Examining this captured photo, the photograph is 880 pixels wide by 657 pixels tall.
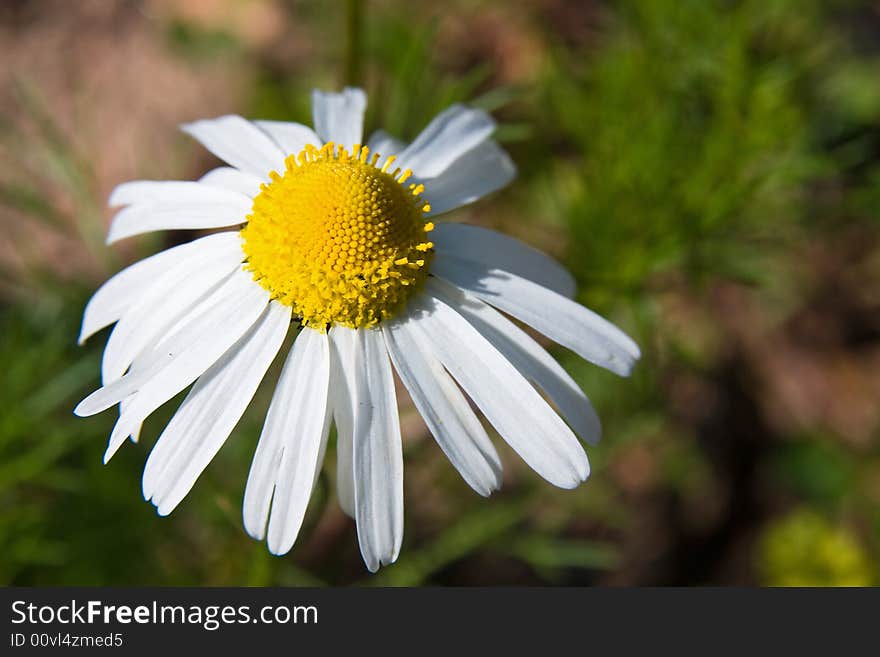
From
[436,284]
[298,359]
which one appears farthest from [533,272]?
[298,359]

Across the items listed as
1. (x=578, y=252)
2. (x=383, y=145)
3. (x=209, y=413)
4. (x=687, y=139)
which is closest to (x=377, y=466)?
(x=209, y=413)

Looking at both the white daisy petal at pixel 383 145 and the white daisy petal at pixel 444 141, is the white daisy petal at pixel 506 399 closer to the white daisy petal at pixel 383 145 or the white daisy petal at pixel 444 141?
the white daisy petal at pixel 444 141

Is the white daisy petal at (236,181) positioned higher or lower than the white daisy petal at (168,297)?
higher

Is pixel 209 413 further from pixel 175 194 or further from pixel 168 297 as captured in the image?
pixel 175 194

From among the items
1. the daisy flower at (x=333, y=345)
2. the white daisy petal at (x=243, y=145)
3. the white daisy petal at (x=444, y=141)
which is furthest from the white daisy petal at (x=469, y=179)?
the white daisy petal at (x=243, y=145)

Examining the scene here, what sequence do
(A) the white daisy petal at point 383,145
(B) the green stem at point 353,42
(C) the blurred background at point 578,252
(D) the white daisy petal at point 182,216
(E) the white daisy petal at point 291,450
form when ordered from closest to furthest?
1. (E) the white daisy petal at point 291,450
2. (D) the white daisy petal at point 182,216
3. (A) the white daisy petal at point 383,145
4. (B) the green stem at point 353,42
5. (C) the blurred background at point 578,252

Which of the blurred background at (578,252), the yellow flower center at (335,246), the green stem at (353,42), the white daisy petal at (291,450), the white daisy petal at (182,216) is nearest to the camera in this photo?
the white daisy petal at (291,450)
